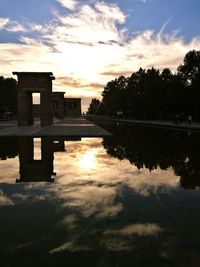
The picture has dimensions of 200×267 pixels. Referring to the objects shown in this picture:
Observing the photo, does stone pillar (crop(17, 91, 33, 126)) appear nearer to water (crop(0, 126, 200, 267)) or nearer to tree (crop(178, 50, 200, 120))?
tree (crop(178, 50, 200, 120))

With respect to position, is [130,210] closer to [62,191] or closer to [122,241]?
[122,241]

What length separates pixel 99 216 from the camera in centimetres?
640

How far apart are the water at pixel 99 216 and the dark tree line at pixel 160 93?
48792 mm

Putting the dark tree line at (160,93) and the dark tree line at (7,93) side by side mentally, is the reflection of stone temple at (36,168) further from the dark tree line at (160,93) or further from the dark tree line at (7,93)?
the dark tree line at (7,93)

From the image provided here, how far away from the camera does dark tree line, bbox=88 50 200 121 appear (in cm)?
5919

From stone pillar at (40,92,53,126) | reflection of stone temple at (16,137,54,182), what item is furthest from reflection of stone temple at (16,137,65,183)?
stone pillar at (40,92,53,126)

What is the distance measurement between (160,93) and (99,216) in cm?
6724

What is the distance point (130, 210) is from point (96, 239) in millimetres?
1665

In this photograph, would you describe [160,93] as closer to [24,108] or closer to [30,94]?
[30,94]

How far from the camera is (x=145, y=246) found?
5008 mm

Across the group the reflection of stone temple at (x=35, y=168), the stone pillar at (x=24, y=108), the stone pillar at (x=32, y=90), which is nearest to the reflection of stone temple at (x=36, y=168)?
the reflection of stone temple at (x=35, y=168)

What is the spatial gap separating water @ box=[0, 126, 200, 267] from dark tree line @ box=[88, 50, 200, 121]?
4879cm

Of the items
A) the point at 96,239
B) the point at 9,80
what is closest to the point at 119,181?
the point at 96,239

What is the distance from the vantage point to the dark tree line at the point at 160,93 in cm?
5919
